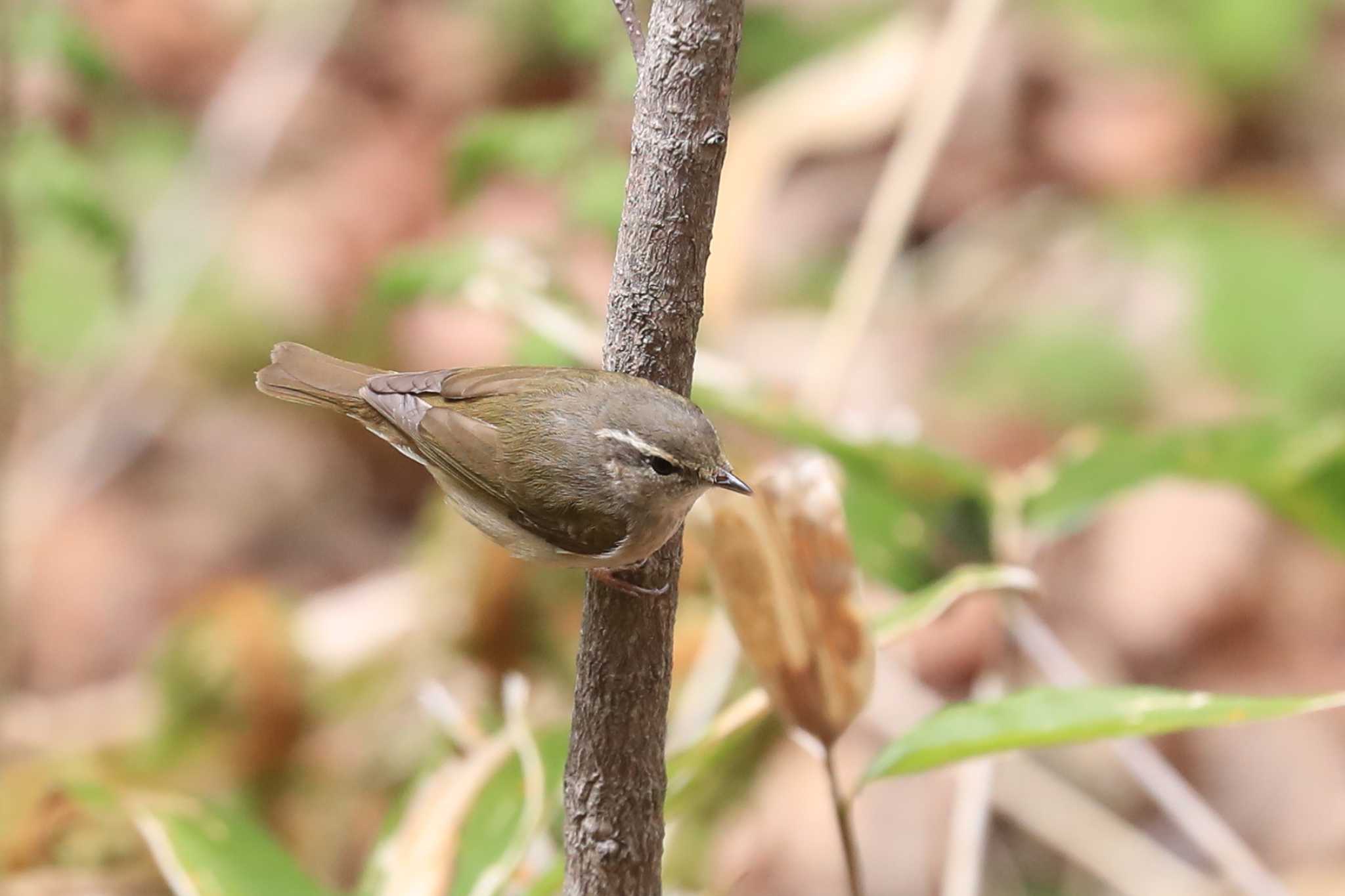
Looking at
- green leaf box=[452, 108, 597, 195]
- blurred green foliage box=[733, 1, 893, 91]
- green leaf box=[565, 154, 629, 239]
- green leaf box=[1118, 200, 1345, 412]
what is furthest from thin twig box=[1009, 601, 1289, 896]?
blurred green foliage box=[733, 1, 893, 91]

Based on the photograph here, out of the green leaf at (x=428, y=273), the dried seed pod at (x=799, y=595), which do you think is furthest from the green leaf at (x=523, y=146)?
the dried seed pod at (x=799, y=595)

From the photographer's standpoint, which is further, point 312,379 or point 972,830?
point 972,830

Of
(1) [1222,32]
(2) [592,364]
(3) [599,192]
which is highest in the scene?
(1) [1222,32]

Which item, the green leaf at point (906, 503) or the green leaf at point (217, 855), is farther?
the green leaf at point (906, 503)

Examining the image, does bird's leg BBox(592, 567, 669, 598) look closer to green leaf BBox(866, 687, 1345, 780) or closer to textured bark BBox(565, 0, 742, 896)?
textured bark BBox(565, 0, 742, 896)

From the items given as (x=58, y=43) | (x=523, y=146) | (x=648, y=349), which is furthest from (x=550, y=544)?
(x=58, y=43)

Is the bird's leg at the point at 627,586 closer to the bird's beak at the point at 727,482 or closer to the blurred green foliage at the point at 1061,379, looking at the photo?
the bird's beak at the point at 727,482

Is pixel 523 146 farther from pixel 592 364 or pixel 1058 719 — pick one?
pixel 1058 719
